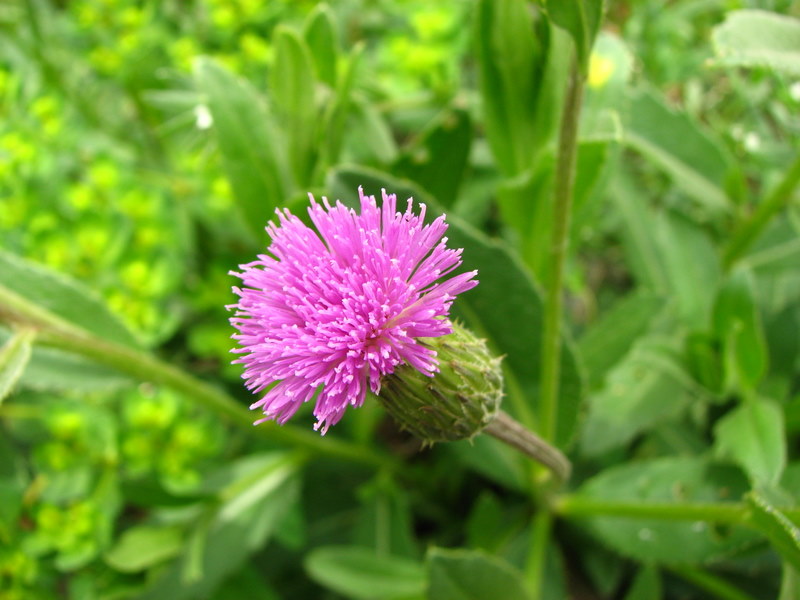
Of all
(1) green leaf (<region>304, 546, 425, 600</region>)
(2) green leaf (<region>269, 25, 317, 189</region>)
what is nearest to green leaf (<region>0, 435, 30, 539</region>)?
(1) green leaf (<region>304, 546, 425, 600</region>)

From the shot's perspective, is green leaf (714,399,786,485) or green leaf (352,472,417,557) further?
green leaf (352,472,417,557)

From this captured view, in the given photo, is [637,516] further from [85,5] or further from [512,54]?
[85,5]

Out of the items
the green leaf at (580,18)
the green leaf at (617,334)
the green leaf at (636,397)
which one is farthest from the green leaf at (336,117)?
the green leaf at (636,397)

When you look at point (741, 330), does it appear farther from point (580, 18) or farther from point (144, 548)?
point (144, 548)

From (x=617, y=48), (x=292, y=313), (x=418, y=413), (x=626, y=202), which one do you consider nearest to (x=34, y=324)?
(x=292, y=313)

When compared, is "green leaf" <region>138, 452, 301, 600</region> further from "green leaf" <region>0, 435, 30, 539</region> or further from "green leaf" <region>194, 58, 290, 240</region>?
"green leaf" <region>194, 58, 290, 240</region>

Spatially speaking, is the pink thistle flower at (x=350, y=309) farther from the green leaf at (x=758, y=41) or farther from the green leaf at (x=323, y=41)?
the green leaf at (x=323, y=41)
